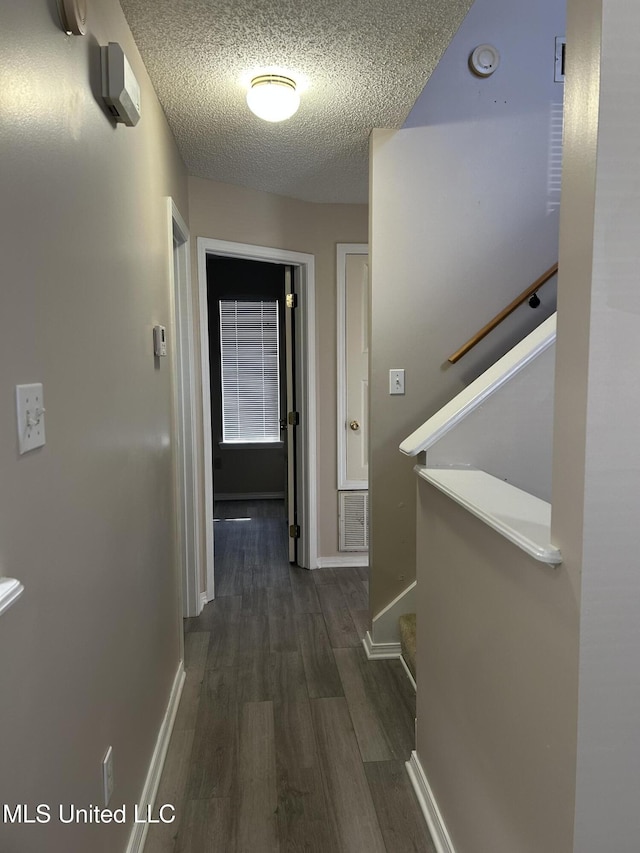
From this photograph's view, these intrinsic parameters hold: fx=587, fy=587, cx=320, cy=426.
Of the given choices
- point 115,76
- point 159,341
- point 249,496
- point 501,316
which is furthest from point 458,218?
point 249,496

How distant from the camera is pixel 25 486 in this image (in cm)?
92

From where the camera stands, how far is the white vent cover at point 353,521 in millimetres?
3928

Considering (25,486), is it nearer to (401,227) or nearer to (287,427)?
(401,227)

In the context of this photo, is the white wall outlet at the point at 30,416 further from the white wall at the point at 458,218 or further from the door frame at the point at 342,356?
the door frame at the point at 342,356

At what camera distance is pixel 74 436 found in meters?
1.16

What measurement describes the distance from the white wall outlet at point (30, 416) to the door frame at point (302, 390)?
2.36 m

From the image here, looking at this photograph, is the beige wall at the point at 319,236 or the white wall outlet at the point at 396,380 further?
the beige wall at the point at 319,236

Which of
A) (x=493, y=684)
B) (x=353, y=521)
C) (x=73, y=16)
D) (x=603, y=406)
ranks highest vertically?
(x=73, y=16)

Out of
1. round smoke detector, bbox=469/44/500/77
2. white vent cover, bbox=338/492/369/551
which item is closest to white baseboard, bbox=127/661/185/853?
white vent cover, bbox=338/492/369/551

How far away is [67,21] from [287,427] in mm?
2993

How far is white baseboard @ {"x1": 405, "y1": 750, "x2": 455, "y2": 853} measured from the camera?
1601 mm

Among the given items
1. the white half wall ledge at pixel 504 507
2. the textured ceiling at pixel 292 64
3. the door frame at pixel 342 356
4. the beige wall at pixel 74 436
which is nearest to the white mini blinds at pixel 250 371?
the door frame at pixel 342 356

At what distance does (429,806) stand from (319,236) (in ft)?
10.2

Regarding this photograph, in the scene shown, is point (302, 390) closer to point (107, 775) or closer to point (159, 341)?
point (159, 341)
